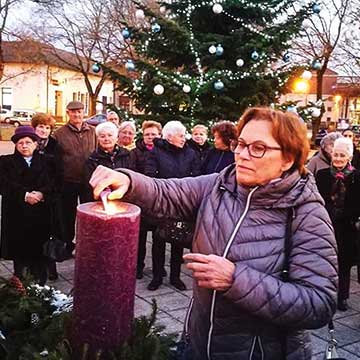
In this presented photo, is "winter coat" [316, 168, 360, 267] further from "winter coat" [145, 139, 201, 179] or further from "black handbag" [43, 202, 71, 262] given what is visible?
"black handbag" [43, 202, 71, 262]

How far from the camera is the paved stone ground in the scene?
440cm

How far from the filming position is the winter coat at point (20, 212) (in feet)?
16.5

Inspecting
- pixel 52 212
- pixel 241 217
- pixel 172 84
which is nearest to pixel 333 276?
pixel 241 217

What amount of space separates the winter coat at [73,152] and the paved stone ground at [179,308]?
1.11 meters

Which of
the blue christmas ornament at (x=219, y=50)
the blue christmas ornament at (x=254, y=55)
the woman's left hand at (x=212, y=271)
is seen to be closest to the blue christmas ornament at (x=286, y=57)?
the blue christmas ornament at (x=254, y=55)

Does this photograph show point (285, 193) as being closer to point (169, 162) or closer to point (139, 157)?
Result: point (169, 162)

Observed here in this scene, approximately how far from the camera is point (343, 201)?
5.17 meters

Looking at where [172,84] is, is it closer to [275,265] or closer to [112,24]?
[275,265]

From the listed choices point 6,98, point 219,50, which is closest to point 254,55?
point 219,50

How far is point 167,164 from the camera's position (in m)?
5.66

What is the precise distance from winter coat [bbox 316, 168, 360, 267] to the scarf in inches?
1.0

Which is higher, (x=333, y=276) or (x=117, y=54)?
(x=117, y=54)

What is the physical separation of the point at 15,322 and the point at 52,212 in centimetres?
285

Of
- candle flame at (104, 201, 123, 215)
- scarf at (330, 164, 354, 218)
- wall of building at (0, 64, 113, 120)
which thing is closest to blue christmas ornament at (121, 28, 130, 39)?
scarf at (330, 164, 354, 218)
